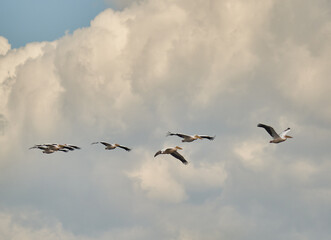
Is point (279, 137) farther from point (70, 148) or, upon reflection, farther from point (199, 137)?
point (70, 148)

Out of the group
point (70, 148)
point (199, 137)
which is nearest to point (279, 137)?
point (199, 137)

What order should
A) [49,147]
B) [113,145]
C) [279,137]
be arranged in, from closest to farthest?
[279,137] < [113,145] < [49,147]

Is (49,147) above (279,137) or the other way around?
above

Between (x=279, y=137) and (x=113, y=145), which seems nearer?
(x=279, y=137)

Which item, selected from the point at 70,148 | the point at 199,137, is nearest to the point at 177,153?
the point at 199,137

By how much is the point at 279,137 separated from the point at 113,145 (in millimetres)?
34708

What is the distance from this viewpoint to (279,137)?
154625 millimetres

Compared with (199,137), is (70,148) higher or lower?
higher

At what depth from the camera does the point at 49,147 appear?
18475cm

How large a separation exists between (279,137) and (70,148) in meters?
51.8

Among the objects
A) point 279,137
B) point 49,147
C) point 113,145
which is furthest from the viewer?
point 49,147

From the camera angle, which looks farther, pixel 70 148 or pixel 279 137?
pixel 70 148

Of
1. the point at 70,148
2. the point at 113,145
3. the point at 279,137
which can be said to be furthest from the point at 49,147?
the point at 279,137

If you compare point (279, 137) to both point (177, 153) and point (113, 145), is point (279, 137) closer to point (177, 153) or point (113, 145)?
point (177, 153)
